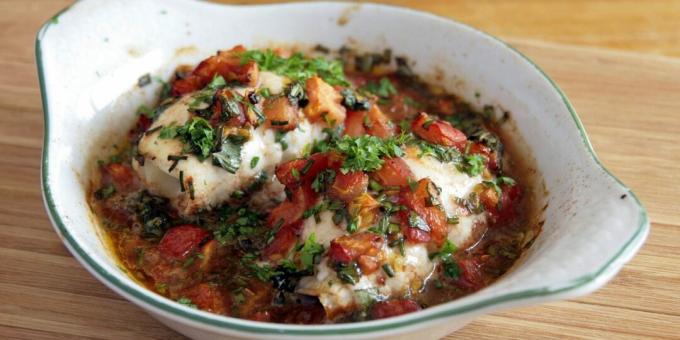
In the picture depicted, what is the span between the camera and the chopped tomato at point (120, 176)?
3846mm

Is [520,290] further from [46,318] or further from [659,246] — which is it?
[46,318]

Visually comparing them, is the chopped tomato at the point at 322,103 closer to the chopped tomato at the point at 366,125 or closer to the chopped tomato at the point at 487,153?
the chopped tomato at the point at 366,125

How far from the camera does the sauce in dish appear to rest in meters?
3.12

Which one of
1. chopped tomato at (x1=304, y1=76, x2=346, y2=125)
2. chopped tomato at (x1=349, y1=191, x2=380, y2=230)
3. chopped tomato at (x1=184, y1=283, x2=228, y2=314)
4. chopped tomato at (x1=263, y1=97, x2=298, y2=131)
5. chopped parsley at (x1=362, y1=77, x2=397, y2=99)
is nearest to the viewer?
chopped tomato at (x1=349, y1=191, x2=380, y2=230)

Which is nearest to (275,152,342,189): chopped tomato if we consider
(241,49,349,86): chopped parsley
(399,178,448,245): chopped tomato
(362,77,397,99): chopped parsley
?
(399,178,448,245): chopped tomato

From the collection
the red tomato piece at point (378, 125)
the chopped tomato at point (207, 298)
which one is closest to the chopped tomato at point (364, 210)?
the chopped tomato at point (207, 298)

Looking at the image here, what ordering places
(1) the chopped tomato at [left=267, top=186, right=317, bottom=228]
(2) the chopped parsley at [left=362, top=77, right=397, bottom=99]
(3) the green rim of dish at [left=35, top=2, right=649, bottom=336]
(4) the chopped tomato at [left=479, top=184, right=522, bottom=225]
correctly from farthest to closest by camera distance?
(2) the chopped parsley at [left=362, top=77, right=397, bottom=99]
(4) the chopped tomato at [left=479, top=184, right=522, bottom=225]
(1) the chopped tomato at [left=267, top=186, right=317, bottom=228]
(3) the green rim of dish at [left=35, top=2, right=649, bottom=336]

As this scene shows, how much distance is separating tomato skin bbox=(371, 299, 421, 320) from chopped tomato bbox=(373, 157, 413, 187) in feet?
1.76

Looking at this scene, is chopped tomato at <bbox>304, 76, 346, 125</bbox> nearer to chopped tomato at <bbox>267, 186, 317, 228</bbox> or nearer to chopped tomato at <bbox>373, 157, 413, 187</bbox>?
chopped tomato at <bbox>267, 186, 317, 228</bbox>

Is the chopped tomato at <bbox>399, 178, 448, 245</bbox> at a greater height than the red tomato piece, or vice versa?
the chopped tomato at <bbox>399, 178, 448, 245</bbox>

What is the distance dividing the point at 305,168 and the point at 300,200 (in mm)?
151

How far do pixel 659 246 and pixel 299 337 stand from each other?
209 cm

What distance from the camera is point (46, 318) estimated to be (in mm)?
3230

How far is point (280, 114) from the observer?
3680 mm
